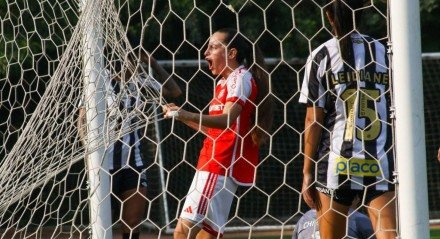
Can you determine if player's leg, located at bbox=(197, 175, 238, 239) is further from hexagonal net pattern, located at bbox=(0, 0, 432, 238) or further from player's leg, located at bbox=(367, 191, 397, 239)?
player's leg, located at bbox=(367, 191, 397, 239)

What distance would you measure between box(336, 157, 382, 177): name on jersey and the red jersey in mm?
744

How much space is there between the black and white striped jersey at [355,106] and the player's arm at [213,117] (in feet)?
1.54

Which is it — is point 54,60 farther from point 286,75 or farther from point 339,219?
point 286,75

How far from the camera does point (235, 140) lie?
5223 millimetres

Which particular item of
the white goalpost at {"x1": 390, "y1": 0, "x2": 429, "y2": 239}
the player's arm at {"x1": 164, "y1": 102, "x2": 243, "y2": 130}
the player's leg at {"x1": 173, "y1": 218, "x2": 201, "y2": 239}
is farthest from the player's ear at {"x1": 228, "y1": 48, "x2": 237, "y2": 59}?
the white goalpost at {"x1": 390, "y1": 0, "x2": 429, "y2": 239}

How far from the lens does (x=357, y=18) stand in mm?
4430

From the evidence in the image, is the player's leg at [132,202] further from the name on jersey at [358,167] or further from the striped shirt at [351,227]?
the name on jersey at [358,167]

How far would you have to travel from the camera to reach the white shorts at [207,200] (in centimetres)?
517

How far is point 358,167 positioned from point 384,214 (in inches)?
8.3

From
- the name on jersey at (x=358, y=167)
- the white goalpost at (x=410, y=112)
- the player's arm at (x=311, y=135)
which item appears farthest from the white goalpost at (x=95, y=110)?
the white goalpost at (x=410, y=112)

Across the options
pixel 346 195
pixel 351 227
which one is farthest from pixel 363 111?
pixel 351 227

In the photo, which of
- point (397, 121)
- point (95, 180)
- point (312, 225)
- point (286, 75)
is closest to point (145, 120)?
point (95, 180)

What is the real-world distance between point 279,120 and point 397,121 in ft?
23.9

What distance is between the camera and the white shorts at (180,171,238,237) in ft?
17.0
